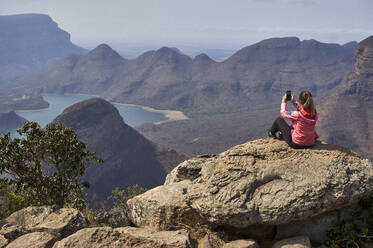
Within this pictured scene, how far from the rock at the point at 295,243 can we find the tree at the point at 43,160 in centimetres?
1115

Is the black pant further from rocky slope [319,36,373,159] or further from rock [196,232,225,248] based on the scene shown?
rocky slope [319,36,373,159]

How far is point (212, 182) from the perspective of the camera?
1134 centimetres

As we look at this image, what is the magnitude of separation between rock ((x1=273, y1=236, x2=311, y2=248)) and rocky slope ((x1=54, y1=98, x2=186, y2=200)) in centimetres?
10804

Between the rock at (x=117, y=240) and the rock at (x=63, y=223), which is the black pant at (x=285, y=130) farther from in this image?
the rock at (x=63, y=223)

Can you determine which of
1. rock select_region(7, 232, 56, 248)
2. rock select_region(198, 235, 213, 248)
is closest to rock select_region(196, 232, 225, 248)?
rock select_region(198, 235, 213, 248)

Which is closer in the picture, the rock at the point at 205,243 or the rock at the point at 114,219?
the rock at the point at 205,243

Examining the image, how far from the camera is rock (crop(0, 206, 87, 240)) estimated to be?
10766 millimetres

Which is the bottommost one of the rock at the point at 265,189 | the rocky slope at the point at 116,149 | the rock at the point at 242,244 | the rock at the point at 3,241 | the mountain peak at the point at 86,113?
the rocky slope at the point at 116,149

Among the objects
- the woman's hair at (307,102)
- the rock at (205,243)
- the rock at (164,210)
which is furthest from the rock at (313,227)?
the woman's hair at (307,102)

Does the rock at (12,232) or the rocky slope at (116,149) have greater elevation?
the rock at (12,232)

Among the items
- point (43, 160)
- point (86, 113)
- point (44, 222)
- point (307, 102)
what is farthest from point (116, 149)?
point (307, 102)

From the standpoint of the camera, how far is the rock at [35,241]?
9.70 m

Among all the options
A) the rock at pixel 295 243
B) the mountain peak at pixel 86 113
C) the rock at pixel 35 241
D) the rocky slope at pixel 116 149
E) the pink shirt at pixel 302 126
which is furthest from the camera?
the mountain peak at pixel 86 113

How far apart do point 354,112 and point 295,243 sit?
183820 mm
